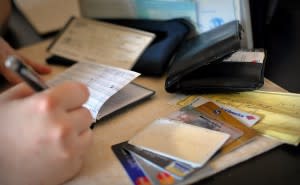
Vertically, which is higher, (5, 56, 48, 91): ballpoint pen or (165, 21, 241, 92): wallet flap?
(5, 56, 48, 91): ballpoint pen

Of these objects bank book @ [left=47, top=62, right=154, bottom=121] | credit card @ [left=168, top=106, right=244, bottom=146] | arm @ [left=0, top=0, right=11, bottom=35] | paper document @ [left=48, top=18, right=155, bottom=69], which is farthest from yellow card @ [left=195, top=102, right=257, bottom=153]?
arm @ [left=0, top=0, right=11, bottom=35]

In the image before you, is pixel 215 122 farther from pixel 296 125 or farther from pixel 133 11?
pixel 133 11

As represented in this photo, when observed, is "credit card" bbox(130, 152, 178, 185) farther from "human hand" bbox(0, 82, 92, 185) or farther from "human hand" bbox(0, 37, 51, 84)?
"human hand" bbox(0, 37, 51, 84)

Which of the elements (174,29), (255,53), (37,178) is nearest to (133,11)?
(174,29)

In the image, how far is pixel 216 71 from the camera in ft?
2.25

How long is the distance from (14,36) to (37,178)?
69cm

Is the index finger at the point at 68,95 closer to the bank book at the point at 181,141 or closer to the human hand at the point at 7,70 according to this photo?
the bank book at the point at 181,141

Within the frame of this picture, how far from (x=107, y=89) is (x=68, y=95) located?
0.18 metres

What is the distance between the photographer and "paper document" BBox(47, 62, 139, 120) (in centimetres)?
64

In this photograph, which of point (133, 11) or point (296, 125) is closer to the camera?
point (296, 125)

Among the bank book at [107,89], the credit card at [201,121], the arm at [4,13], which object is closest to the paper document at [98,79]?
the bank book at [107,89]

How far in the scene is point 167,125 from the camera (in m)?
0.59

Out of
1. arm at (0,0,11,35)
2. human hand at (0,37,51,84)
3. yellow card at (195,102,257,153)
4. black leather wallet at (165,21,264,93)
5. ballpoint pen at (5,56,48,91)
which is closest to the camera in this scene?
ballpoint pen at (5,56,48,91)

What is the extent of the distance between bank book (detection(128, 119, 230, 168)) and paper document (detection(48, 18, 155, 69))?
24 cm
